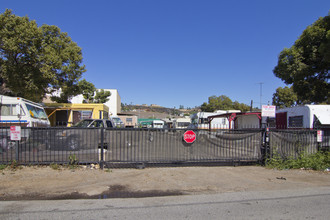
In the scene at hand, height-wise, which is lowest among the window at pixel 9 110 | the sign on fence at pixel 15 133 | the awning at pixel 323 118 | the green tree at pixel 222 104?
the sign on fence at pixel 15 133

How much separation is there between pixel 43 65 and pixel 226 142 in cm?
1415

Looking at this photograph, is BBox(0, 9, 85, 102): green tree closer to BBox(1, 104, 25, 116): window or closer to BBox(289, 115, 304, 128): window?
BBox(1, 104, 25, 116): window

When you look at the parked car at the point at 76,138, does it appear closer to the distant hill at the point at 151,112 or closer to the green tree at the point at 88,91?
the green tree at the point at 88,91

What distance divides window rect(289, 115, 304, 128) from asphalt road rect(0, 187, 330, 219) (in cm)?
828

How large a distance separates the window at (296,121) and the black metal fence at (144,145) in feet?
12.2

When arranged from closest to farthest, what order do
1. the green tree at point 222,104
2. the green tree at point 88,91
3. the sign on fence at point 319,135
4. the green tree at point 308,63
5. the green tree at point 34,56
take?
the sign on fence at point 319,135, the green tree at point 308,63, the green tree at point 34,56, the green tree at point 88,91, the green tree at point 222,104

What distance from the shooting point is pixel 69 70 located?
18.5 m

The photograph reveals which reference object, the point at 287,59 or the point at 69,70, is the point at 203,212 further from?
the point at 69,70

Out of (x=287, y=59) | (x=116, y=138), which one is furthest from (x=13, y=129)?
(x=287, y=59)

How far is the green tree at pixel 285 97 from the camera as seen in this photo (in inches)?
1632

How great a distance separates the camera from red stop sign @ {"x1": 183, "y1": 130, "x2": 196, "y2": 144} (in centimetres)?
950

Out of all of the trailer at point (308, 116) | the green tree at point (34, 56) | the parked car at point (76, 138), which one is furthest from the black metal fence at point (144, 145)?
the green tree at point (34, 56)

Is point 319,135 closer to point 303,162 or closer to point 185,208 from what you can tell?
point 303,162

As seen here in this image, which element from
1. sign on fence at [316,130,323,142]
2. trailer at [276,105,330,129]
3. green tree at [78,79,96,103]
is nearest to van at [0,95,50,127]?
sign on fence at [316,130,323,142]
